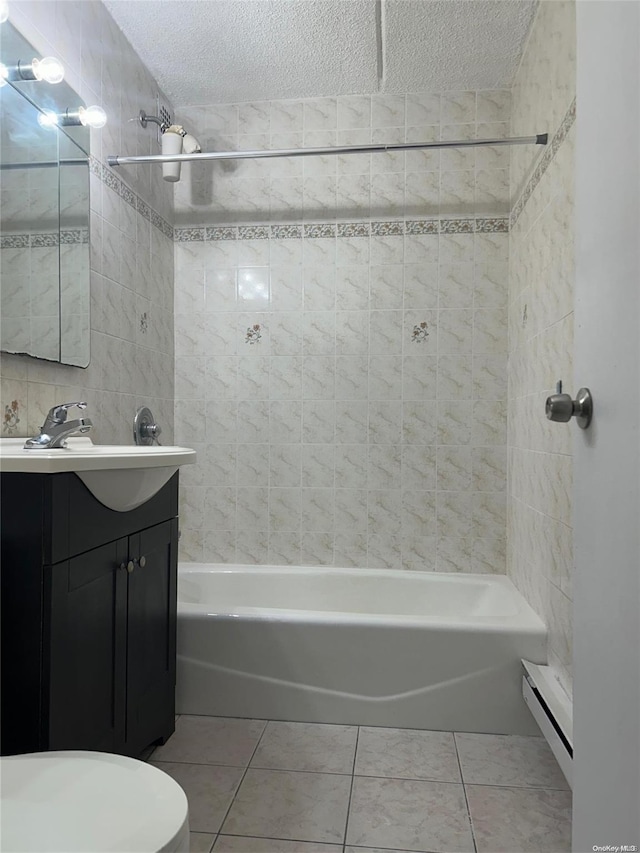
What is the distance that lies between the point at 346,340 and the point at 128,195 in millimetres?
1135

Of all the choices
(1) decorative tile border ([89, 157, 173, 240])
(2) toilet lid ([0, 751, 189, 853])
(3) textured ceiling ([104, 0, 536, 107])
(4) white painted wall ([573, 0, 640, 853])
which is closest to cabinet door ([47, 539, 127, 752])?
(2) toilet lid ([0, 751, 189, 853])

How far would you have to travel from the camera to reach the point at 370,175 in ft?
9.27

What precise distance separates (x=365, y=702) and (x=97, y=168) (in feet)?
7.13

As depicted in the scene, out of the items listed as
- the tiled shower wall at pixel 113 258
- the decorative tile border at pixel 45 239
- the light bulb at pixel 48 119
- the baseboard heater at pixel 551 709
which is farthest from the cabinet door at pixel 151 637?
the light bulb at pixel 48 119

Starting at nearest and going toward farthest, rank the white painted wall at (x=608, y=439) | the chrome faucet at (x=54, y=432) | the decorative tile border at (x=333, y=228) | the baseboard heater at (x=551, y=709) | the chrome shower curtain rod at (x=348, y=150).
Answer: the white painted wall at (x=608, y=439)
the chrome faucet at (x=54, y=432)
the baseboard heater at (x=551, y=709)
the chrome shower curtain rod at (x=348, y=150)
the decorative tile border at (x=333, y=228)

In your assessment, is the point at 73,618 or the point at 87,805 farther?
the point at 73,618

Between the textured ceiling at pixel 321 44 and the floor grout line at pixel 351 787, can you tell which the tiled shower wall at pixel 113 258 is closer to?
the textured ceiling at pixel 321 44

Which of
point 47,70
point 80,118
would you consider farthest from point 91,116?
point 47,70

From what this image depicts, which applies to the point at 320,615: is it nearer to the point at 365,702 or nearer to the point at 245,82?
the point at 365,702

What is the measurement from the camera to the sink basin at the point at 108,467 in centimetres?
125

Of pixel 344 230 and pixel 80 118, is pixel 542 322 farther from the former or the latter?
pixel 80 118

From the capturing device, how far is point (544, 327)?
7.09 feet

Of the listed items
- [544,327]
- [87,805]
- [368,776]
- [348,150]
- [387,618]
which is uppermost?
[348,150]

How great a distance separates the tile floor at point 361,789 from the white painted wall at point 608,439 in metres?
0.83
